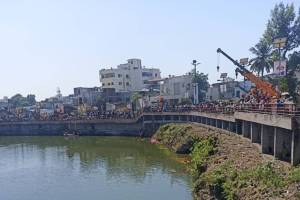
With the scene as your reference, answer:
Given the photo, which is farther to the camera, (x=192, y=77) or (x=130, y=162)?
(x=192, y=77)

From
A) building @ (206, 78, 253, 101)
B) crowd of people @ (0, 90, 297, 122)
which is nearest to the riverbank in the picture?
crowd of people @ (0, 90, 297, 122)

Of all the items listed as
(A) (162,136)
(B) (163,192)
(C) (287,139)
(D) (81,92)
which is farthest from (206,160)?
(D) (81,92)

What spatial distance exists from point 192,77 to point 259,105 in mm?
56997

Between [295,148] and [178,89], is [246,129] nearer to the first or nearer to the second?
[295,148]

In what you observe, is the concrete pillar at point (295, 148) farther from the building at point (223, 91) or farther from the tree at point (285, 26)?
the building at point (223, 91)

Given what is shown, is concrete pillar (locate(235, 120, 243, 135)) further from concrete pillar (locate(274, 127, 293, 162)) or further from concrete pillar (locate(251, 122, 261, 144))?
concrete pillar (locate(274, 127, 293, 162))

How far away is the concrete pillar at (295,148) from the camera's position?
25.0m

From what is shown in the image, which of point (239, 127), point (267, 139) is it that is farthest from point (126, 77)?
point (267, 139)

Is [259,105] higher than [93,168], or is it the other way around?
[259,105]

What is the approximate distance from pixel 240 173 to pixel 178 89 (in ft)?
223

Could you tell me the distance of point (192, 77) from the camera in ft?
300

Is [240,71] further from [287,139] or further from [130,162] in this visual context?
[287,139]

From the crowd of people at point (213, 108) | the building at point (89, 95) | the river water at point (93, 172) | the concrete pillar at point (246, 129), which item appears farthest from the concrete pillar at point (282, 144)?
the building at point (89, 95)

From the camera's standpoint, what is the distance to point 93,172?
4244cm
